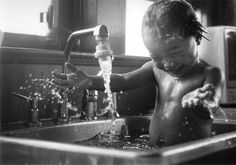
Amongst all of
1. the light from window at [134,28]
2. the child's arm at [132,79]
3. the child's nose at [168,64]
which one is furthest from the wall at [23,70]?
the light from window at [134,28]

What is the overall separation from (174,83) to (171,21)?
0.95ft

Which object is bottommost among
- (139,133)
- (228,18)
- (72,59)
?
(139,133)

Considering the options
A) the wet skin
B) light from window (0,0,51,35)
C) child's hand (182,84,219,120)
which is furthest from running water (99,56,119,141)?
light from window (0,0,51,35)

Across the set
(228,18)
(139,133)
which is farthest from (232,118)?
(228,18)

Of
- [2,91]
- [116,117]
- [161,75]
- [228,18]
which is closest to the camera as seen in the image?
[2,91]

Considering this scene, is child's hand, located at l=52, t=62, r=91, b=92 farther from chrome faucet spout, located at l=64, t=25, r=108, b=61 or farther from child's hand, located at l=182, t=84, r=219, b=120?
child's hand, located at l=182, t=84, r=219, b=120

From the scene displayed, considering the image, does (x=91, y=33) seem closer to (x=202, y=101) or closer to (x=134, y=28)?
(x=202, y=101)

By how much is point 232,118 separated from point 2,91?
3.47 feet

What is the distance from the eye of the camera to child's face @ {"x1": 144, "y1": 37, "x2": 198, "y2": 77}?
1.27m

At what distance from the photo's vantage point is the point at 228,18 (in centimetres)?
324

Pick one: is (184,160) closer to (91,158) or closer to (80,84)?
(91,158)

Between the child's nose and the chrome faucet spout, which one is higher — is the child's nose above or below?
below

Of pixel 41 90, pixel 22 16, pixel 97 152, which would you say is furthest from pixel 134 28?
pixel 97 152

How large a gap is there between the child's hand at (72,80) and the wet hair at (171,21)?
0.28 m
